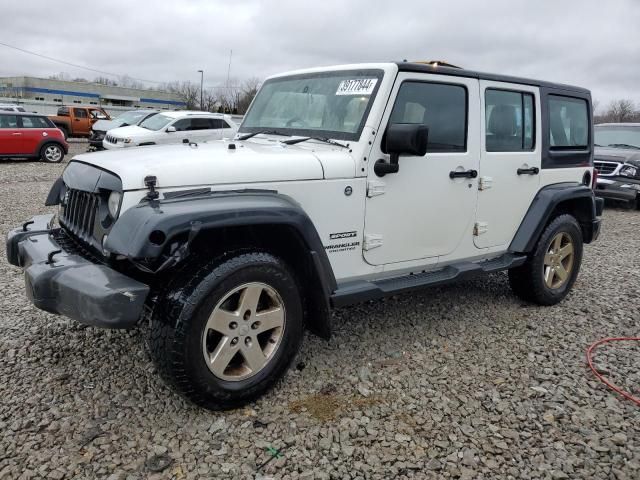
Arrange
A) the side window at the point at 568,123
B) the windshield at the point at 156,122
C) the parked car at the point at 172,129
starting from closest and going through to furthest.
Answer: the side window at the point at 568,123 → the parked car at the point at 172,129 → the windshield at the point at 156,122

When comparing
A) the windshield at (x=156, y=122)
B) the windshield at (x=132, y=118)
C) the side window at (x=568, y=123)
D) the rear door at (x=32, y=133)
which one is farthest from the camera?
the windshield at (x=132, y=118)

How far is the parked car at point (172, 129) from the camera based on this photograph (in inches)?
550

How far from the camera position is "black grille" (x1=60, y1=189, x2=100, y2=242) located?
2910 millimetres

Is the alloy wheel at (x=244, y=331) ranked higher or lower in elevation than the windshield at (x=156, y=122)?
lower

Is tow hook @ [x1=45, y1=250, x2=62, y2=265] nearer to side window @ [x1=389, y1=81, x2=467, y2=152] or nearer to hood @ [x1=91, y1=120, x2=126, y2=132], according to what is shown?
side window @ [x1=389, y1=81, x2=467, y2=152]

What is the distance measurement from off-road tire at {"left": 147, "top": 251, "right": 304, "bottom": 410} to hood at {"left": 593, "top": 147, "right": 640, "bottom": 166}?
33.0ft

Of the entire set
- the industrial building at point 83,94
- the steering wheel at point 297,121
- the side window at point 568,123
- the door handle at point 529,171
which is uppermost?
the industrial building at point 83,94

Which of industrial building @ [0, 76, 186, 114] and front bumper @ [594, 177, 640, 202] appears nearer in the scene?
front bumper @ [594, 177, 640, 202]

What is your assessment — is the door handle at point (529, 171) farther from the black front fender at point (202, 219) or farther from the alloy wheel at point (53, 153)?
the alloy wheel at point (53, 153)

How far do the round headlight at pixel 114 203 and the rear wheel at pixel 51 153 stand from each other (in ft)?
45.9

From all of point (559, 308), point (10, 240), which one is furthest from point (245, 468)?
point (559, 308)

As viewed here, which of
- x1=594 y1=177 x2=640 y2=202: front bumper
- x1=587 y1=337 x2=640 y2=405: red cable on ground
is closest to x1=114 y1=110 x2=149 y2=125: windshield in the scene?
x1=594 y1=177 x2=640 y2=202: front bumper

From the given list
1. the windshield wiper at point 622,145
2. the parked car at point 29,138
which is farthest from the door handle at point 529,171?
the parked car at point 29,138

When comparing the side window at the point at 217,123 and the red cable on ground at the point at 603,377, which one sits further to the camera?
the side window at the point at 217,123
